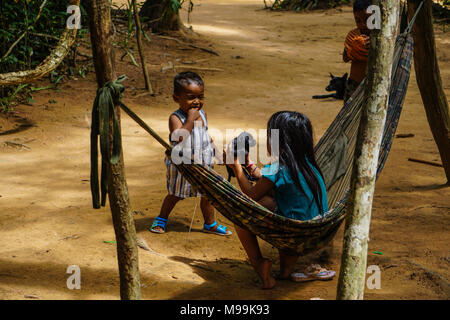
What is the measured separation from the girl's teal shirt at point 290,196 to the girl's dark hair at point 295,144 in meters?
0.02

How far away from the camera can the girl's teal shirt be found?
2.25m

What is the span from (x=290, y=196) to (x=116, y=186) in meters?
0.79

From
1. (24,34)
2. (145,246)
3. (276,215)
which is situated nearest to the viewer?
(276,215)

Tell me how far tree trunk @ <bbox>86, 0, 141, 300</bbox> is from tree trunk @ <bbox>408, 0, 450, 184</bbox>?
215cm

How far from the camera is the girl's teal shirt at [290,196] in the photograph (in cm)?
225

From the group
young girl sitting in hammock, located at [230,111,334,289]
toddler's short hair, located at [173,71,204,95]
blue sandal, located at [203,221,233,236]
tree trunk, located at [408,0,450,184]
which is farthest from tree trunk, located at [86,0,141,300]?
tree trunk, located at [408,0,450,184]

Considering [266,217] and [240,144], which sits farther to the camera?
[240,144]

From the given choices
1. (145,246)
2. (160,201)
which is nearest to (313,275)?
(145,246)

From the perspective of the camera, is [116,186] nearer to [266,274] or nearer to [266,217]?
[266,217]

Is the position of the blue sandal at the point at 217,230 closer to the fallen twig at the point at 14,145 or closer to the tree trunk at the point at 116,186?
the tree trunk at the point at 116,186

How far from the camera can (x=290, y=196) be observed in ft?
7.44

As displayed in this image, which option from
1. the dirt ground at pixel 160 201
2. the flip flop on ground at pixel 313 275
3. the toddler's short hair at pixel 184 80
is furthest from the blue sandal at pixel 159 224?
the flip flop on ground at pixel 313 275

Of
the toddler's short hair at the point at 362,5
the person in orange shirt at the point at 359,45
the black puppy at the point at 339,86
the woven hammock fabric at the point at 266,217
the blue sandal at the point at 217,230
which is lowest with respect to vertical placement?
the blue sandal at the point at 217,230
